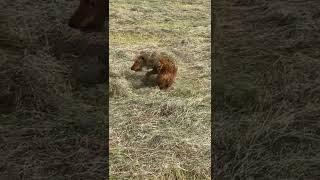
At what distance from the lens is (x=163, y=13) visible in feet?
27.6

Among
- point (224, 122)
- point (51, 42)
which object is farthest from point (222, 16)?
point (224, 122)

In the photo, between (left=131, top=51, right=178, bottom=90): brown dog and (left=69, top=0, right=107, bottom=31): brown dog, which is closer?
(left=131, top=51, right=178, bottom=90): brown dog

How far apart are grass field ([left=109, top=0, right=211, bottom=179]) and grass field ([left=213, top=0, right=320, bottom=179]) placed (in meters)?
Result: 0.20

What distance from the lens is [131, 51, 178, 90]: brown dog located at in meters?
5.89

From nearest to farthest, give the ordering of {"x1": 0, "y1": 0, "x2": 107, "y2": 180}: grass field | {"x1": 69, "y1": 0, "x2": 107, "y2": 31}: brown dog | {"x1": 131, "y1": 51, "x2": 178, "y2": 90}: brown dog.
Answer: {"x1": 0, "y1": 0, "x2": 107, "y2": 180}: grass field, {"x1": 131, "y1": 51, "x2": 178, "y2": 90}: brown dog, {"x1": 69, "y1": 0, "x2": 107, "y2": 31}: brown dog

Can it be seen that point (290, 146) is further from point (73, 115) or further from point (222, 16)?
point (222, 16)

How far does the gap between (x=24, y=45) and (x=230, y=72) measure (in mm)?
2370

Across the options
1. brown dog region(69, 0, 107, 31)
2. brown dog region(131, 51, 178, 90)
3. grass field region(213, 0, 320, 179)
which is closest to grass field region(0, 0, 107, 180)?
brown dog region(69, 0, 107, 31)

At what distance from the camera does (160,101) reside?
552 centimetres

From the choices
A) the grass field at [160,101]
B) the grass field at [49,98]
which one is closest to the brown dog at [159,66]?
the grass field at [160,101]

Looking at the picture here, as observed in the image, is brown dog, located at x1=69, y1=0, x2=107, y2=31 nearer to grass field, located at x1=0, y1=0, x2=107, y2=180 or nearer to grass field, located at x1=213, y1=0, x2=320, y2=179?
grass field, located at x1=0, y1=0, x2=107, y2=180

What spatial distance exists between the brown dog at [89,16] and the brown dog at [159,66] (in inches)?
32.9

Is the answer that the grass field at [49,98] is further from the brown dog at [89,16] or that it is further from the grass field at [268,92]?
the grass field at [268,92]

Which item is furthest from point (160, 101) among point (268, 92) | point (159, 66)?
point (268, 92)
